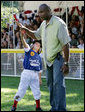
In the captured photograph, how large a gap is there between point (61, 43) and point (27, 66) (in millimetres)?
1633

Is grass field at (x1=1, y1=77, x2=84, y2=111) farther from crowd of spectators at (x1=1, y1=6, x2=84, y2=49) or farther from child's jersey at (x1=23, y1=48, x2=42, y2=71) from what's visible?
crowd of spectators at (x1=1, y1=6, x2=84, y2=49)

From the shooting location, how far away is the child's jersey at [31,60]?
6.29 metres

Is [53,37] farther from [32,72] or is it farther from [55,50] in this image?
[32,72]

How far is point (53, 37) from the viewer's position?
4.80 meters

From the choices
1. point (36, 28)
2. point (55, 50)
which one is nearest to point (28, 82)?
point (55, 50)

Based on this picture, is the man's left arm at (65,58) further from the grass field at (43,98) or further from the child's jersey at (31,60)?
the grass field at (43,98)

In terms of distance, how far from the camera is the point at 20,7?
13406mm

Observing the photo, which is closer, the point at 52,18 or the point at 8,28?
the point at 52,18

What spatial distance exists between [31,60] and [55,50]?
4.97 feet

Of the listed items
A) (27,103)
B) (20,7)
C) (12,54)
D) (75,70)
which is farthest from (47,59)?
(20,7)

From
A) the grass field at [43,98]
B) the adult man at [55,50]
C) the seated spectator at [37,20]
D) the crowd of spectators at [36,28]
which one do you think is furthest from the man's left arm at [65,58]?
the seated spectator at [37,20]

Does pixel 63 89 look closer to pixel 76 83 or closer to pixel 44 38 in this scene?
pixel 44 38

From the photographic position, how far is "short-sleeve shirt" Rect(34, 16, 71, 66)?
4.71 m

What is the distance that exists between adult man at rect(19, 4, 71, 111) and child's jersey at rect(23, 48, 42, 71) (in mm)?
1256
